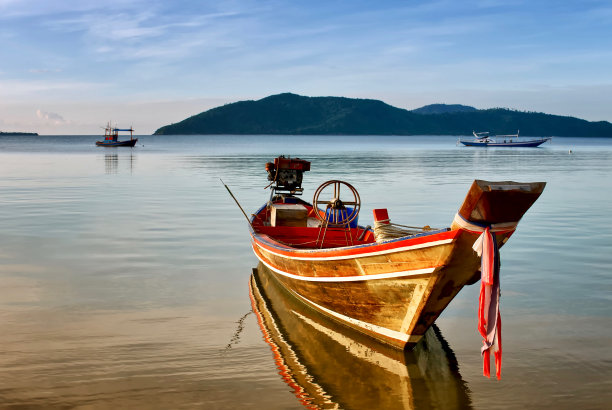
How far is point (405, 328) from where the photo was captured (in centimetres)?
811

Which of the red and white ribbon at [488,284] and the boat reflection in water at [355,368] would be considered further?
the boat reflection in water at [355,368]

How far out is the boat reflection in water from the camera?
7.15 metres

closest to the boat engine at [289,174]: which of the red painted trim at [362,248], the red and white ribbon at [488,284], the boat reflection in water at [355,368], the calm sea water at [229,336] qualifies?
the calm sea water at [229,336]

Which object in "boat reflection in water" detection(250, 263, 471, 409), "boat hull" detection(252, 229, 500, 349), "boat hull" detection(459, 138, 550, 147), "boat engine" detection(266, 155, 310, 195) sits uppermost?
"boat hull" detection(459, 138, 550, 147)

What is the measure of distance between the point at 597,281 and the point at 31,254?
13.2 m

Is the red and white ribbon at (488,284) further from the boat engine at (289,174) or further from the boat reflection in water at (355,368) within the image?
the boat engine at (289,174)

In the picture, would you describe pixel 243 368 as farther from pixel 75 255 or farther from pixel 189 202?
pixel 189 202

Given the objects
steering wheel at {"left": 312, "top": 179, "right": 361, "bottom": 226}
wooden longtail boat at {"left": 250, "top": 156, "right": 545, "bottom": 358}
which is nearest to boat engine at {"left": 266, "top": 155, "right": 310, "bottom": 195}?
steering wheel at {"left": 312, "top": 179, "right": 361, "bottom": 226}

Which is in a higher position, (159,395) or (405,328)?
(405,328)

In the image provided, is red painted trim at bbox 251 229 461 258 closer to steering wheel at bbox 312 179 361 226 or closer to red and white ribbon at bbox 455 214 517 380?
red and white ribbon at bbox 455 214 517 380

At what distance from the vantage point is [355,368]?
8.08m

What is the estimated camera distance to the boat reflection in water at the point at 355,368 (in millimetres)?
7152

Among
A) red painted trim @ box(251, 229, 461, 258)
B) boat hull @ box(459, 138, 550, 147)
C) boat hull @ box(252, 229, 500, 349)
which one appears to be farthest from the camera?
boat hull @ box(459, 138, 550, 147)

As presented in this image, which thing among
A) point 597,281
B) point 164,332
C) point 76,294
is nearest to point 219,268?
point 76,294
